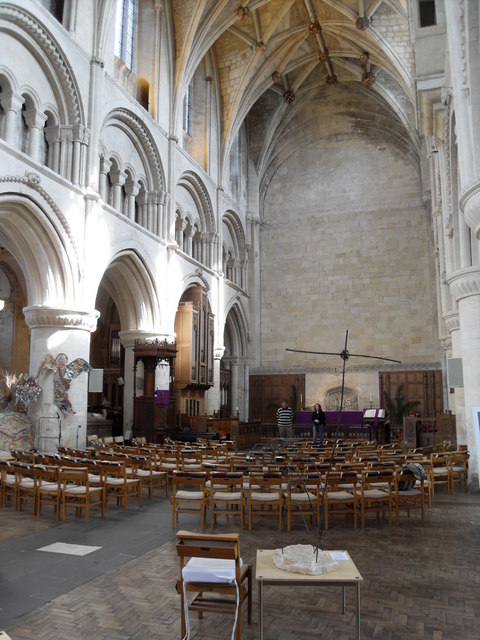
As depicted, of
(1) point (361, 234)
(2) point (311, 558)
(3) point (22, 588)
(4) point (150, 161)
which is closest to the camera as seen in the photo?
(2) point (311, 558)

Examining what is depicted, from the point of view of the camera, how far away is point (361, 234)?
27.5 metres

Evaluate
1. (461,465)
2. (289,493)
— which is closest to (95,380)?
(289,493)

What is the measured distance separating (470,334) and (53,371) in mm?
9914

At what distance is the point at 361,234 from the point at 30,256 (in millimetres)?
17671

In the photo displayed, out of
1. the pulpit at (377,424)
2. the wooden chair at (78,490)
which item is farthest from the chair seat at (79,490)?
the pulpit at (377,424)

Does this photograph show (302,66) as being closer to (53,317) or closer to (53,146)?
(53,146)

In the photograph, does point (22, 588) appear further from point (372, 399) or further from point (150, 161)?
point (372, 399)

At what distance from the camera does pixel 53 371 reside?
14188 millimetres

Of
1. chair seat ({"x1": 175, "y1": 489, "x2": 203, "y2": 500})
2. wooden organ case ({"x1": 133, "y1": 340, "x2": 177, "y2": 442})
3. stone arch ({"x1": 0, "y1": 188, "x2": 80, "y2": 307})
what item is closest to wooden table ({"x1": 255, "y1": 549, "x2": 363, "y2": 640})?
chair seat ({"x1": 175, "y1": 489, "x2": 203, "y2": 500})

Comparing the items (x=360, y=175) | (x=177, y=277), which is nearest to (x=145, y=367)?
(x=177, y=277)

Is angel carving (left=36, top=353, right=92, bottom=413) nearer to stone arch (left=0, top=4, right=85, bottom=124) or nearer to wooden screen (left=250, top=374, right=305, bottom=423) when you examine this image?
stone arch (left=0, top=4, right=85, bottom=124)

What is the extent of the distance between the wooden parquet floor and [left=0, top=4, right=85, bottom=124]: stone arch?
12.4 metres

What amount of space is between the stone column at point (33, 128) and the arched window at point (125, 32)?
581 cm

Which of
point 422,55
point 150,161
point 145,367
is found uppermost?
point 150,161
